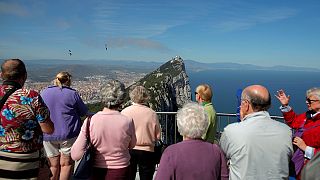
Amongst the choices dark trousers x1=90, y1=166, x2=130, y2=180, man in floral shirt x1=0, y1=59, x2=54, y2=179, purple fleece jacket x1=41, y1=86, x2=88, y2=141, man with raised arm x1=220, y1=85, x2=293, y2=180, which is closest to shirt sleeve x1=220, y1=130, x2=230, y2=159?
man with raised arm x1=220, y1=85, x2=293, y2=180

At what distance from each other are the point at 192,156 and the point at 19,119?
1.55 m

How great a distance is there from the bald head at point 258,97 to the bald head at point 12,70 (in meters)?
2.03

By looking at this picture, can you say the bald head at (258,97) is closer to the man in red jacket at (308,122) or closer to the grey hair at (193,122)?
the grey hair at (193,122)

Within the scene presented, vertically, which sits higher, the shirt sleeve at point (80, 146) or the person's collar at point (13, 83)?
the person's collar at point (13, 83)

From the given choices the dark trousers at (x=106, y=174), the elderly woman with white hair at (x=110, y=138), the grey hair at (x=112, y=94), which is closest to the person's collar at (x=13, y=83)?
the elderly woman with white hair at (x=110, y=138)

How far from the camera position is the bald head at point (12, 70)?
9.05 ft

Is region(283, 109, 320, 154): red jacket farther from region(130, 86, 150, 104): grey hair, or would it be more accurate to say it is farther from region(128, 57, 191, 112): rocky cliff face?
region(128, 57, 191, 112): rocky cliff face

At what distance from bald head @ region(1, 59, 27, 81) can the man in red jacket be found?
274 cm

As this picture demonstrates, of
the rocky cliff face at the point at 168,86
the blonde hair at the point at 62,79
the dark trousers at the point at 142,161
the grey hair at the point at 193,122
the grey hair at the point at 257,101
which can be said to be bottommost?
the rocky cliff face at the point at 168,86

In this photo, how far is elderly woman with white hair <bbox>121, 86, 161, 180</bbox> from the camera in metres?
3.70

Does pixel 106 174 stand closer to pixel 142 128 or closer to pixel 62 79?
pixel 142 128

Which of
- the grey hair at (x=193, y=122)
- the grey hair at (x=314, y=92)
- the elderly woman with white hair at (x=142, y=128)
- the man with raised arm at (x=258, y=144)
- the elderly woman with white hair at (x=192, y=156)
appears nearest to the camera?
the elderly woman with white hair at (x=192, y=156)

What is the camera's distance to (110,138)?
3.14 meters

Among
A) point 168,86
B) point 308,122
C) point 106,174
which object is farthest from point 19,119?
point 168,86
